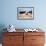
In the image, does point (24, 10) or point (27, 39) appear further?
point (24, 10)

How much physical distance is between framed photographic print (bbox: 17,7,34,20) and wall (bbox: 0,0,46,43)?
101 mm

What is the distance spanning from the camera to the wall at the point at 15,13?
424 cm

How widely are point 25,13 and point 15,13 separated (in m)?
0.34

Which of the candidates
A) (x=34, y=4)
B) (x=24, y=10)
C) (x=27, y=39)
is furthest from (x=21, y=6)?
(x=27, y=39)

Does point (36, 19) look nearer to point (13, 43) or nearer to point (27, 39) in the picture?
point (27, 39)

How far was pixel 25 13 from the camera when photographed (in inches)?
168

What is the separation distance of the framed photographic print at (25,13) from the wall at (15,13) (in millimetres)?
101

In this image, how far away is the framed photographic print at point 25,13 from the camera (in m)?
4.25

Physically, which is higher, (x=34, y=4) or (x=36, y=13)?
(x=34, y=4)

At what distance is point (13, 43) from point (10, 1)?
141cm

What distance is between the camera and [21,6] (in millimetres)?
4238

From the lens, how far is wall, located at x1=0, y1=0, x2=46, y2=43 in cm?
424

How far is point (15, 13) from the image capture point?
4.27 meters

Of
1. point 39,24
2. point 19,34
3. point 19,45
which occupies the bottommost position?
point 19,45
